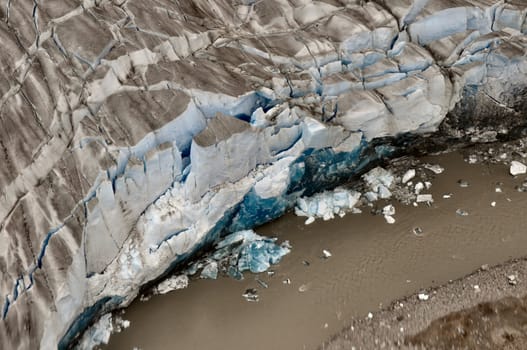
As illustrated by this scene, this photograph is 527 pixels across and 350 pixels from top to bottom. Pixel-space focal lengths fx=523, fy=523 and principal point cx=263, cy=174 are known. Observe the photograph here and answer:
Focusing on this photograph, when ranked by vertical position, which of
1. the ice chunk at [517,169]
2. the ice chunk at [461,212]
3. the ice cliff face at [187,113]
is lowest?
the ice chunk at [517,169]

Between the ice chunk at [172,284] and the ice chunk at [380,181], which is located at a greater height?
the ice chunk at [172,284]

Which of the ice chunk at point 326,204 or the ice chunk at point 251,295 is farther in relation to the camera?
the ice chunk at point 326,204

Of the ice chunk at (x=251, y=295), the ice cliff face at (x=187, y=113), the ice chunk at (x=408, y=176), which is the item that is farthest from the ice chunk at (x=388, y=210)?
the ice chunk at (x=251, y=295)

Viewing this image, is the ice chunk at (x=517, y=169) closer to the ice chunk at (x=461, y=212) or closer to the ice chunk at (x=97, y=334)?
the ice chunk at (x=461, y=212)

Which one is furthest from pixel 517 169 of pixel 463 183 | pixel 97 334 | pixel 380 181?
pixel 97 334

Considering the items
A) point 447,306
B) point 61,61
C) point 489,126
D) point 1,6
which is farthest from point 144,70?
point 489,126

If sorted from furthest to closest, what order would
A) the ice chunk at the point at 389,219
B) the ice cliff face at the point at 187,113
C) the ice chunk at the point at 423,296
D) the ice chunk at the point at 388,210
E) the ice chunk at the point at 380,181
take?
the ice chunk at the point at 380,181 < the ice chunk at the point at 388,210 < the ice chunk at the point at 389,219 < the ice chunk at the point at 423,296 < the ice cliff face at the point at 187,113
